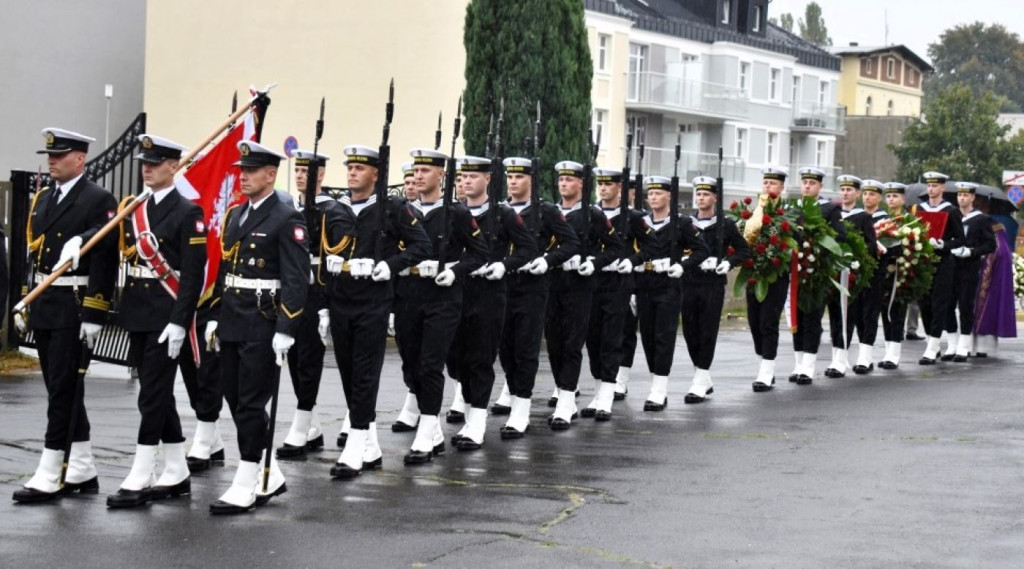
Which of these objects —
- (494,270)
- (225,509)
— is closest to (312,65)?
(494,270)

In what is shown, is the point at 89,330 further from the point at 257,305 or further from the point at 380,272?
the point at 380,272

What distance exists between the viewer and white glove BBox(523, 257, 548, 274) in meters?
12.5

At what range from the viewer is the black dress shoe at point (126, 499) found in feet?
30.4

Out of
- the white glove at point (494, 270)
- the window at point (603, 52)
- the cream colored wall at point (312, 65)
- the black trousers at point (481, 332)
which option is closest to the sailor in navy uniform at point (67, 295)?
the white glove at point (494, 270)

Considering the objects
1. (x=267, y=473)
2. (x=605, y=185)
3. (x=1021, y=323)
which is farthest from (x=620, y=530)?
(x=1021, y=323)

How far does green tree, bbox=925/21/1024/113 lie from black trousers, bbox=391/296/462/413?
111 metres

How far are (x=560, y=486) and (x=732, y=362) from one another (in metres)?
9.97

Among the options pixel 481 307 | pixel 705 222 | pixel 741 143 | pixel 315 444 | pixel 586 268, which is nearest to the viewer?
pixel 315 444

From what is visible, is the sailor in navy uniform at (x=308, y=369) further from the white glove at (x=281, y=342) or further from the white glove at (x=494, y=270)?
the white glove at (x=281, y=342)

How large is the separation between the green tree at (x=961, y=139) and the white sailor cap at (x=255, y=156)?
6138 centimetres

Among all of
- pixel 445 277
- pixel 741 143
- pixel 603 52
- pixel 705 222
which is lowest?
pixel 445 277

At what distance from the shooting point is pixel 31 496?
30.8 feet

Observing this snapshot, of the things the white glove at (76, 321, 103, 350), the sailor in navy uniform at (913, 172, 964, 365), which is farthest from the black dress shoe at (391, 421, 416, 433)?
the sailor in navy uniform at (913, 172, 964, 365)

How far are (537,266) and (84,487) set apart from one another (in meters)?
4.11
